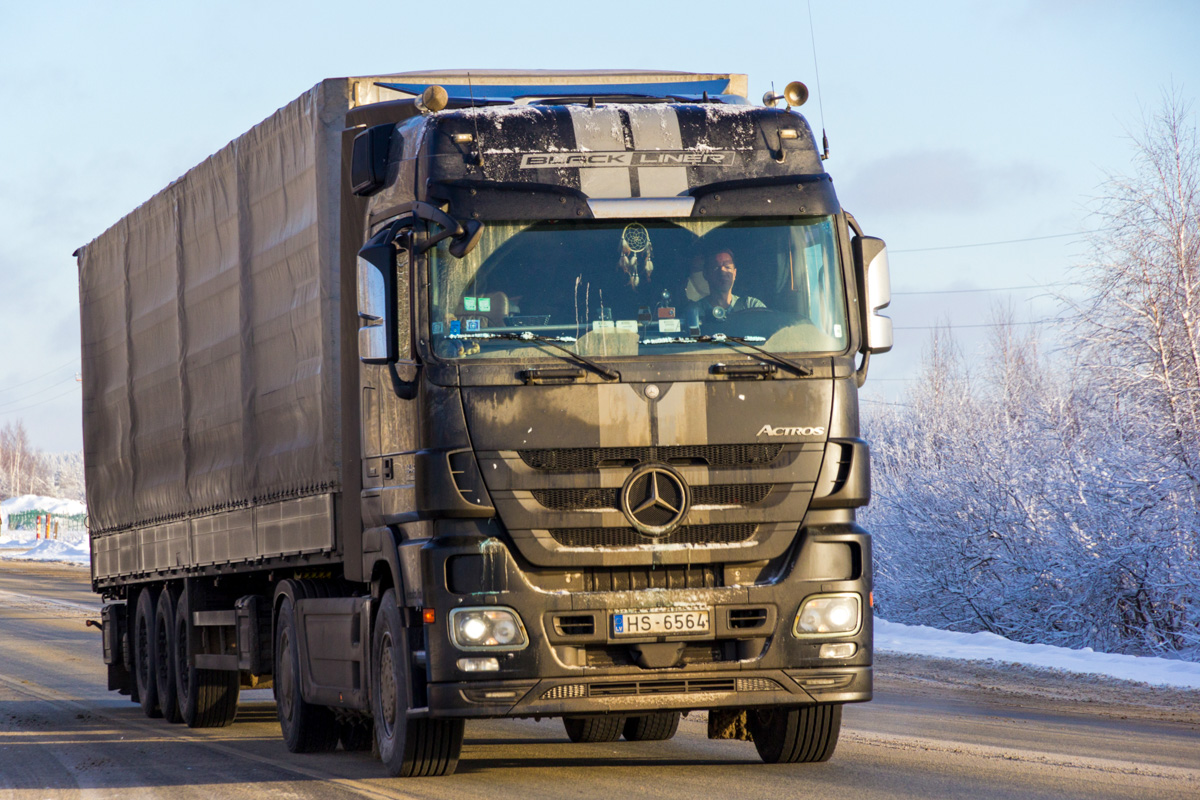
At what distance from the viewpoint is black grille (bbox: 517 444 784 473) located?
728 centimetres

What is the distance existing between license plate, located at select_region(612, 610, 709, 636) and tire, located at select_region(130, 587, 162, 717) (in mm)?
7523

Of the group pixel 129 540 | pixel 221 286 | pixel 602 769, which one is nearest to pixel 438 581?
pixel 602 769

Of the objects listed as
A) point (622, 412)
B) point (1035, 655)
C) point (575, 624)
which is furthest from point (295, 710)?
point (1035, 655)

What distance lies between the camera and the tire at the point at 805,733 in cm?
837

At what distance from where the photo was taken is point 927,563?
26516 mm

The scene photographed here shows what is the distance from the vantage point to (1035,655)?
16.4 m

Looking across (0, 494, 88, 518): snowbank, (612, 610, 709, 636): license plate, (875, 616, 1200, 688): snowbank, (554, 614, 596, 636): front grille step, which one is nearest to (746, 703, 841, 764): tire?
(612, 610, 709, 636): license plate

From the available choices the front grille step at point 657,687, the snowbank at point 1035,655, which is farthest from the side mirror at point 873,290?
the snowbank at point 1035,655

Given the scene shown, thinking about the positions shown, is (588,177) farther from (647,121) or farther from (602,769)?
(602,769)

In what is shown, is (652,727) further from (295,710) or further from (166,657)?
(166,657)

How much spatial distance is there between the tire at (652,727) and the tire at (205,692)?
3793 millimetres

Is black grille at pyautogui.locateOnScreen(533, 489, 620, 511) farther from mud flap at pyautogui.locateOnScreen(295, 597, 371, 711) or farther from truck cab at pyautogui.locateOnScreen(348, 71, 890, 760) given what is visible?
mud flap at pyautogui.locateOnScreen(295, 597, 371, 711)

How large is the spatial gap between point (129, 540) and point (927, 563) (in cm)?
1591

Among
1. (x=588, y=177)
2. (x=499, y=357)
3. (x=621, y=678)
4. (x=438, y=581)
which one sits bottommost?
(x=621, y=678)
